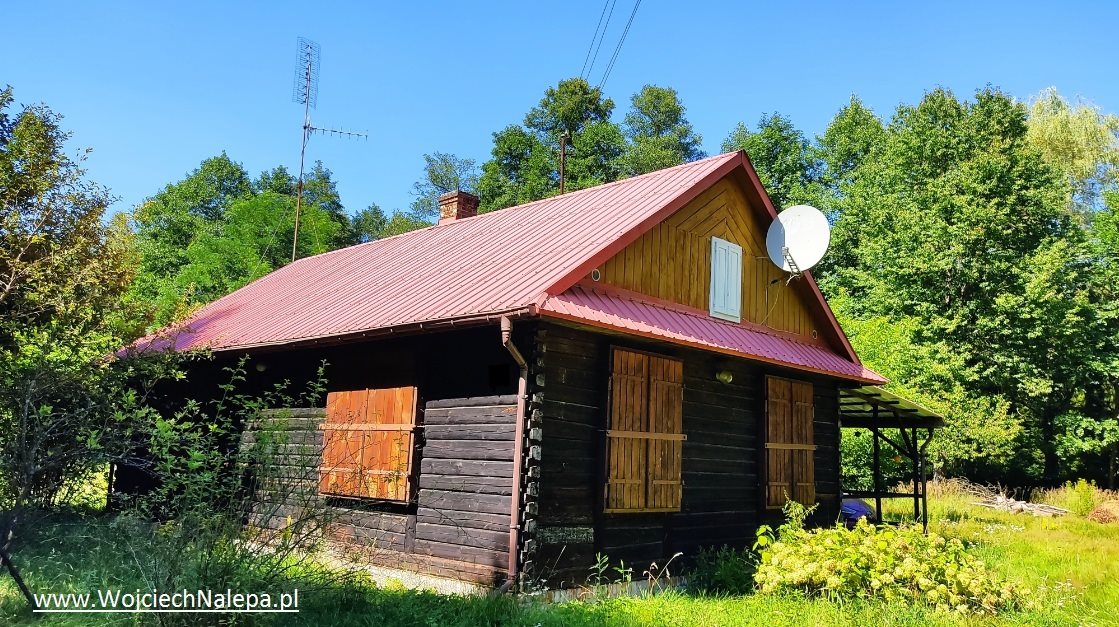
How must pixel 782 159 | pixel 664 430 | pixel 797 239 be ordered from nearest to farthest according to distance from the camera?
pixel 664 430, pixel 797 239, pixel 782 159

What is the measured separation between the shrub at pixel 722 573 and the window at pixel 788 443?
1.55 metres

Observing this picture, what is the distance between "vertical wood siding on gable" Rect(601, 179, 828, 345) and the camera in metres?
10.0

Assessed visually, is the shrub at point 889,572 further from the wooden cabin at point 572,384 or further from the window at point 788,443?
the window at point 788,443

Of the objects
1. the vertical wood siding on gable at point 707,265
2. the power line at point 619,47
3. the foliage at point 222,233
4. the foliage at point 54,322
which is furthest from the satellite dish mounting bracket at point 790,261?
the foliage at point 222,233

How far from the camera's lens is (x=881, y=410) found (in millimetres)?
15234

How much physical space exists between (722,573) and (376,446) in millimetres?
4291

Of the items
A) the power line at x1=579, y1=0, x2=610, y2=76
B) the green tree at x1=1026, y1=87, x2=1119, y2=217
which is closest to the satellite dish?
the power line at x1=579, y1=0, x2=610, y2=76

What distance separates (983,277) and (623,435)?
21710mm

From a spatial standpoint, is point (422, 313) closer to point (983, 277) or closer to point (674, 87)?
point (983, 277)

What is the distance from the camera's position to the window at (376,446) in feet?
30.1

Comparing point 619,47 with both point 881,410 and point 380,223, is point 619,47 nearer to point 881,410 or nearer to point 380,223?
point 881,410

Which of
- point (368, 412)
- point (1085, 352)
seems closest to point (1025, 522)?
point (1085, 352)

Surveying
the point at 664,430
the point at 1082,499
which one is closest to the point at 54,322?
the point at 664,430

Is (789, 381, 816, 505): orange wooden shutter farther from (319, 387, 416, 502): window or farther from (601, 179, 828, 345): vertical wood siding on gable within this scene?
(319, 387, 416, 502): window
